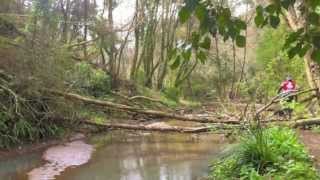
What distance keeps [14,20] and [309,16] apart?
12839 mm

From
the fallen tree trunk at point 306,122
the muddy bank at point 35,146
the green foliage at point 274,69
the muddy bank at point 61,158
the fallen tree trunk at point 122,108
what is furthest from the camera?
the green foliage at point 274,69

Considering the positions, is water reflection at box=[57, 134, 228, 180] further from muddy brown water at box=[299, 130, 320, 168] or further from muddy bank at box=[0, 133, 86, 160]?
muddy brown water at box=[299, 130, 320, 168]

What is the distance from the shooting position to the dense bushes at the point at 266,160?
739 centimetres

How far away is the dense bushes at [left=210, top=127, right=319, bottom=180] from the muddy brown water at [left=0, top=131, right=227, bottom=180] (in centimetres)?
137

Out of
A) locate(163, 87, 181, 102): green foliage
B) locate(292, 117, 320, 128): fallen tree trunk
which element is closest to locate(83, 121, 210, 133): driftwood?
locate(292, 117, 320, 128): fallen tree trunk

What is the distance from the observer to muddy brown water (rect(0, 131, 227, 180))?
10.4 m

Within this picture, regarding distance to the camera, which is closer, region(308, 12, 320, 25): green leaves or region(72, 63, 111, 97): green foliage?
region(308, 12, 320, 25): green leaves

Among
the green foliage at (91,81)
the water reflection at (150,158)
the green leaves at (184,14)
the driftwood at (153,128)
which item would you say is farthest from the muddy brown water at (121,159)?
the green leaves at (184,14)

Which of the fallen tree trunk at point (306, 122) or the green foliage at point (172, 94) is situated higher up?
the fallen tree trunk at point (306, 122)

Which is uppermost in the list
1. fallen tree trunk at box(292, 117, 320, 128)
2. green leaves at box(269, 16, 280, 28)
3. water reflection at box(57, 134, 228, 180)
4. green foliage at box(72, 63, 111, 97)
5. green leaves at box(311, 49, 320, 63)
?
green leaves at box(269, 16, 280, 28)

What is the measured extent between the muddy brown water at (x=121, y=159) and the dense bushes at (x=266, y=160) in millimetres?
1365

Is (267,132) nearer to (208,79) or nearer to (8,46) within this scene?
(8,46)

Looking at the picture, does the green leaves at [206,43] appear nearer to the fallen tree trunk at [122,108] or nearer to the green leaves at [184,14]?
the green leaves at [184,14]

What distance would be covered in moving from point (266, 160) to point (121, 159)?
4733 mm
